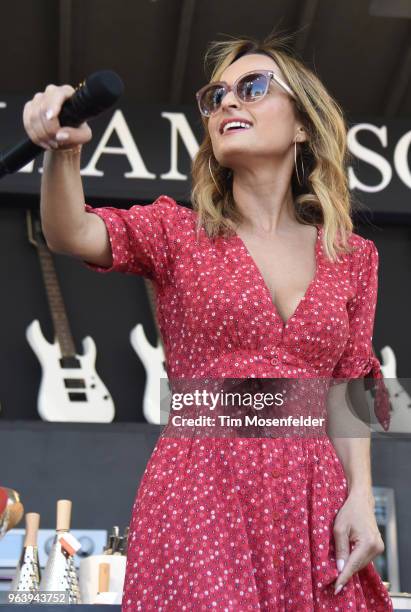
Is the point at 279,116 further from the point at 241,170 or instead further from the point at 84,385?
the point at 84,385

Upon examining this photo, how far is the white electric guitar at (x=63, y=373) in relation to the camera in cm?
386

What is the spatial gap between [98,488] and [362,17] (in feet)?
6.36

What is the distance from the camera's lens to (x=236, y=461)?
123cm

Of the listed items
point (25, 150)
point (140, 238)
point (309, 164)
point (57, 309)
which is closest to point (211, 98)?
point (309, 164)

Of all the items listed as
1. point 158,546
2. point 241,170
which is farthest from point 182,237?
Result: point 158,546

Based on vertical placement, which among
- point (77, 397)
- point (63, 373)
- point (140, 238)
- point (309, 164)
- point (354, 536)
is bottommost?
point (354, 536)

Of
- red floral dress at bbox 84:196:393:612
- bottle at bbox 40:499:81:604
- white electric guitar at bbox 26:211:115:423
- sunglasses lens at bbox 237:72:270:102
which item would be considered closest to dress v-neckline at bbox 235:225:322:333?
red floral dress at bbox 84:196:393:612

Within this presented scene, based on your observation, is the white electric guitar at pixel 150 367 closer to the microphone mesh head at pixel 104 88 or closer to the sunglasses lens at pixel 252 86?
the sunglasses lens at pixel 252 86

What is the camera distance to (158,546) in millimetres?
1194

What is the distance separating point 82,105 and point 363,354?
0.70 meters

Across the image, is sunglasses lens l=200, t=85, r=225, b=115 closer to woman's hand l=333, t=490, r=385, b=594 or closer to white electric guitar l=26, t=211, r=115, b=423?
woman's hand l=333, t=490, r=385, b=594

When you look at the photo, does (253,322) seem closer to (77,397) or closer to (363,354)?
(363,354)

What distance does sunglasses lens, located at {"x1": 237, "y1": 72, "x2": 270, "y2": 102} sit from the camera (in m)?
1.52

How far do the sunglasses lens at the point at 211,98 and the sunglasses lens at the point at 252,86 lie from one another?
32 millimetres
